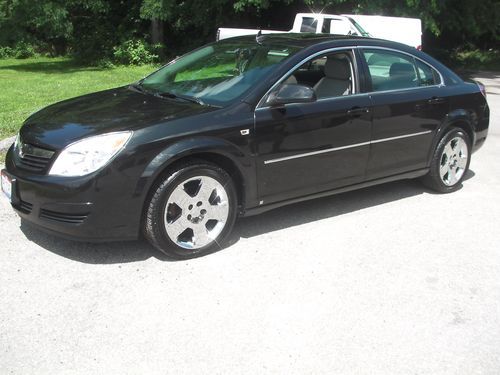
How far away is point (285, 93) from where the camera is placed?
453 cm

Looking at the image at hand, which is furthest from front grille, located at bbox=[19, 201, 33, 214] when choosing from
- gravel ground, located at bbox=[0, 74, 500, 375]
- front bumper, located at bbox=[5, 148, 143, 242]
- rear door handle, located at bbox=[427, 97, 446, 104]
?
rear door handle, located at bbox=[427, 97, 446, 104]

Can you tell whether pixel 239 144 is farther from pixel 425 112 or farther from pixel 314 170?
pixel 425 112

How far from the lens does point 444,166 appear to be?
6039 millimetres

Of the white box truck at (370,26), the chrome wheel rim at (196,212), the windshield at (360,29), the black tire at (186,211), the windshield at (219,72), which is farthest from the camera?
the white box truck at (370,26)

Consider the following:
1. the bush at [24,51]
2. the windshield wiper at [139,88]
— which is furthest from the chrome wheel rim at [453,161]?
the bush at [24,51]

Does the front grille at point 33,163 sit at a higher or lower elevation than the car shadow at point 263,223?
higher

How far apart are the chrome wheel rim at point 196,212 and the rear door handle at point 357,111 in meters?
1.42

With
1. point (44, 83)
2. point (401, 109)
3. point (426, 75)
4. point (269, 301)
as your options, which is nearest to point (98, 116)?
point (269, 301)

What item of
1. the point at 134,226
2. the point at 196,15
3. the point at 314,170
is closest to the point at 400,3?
the point at 196,15

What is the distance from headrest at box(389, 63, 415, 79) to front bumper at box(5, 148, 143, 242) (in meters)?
2.91

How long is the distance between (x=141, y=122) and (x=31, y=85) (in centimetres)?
913

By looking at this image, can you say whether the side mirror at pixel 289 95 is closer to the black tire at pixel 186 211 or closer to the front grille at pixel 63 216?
the black tire at pixel 186 211

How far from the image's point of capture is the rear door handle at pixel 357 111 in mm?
5012

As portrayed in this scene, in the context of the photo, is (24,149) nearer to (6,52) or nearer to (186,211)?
(186,211)
